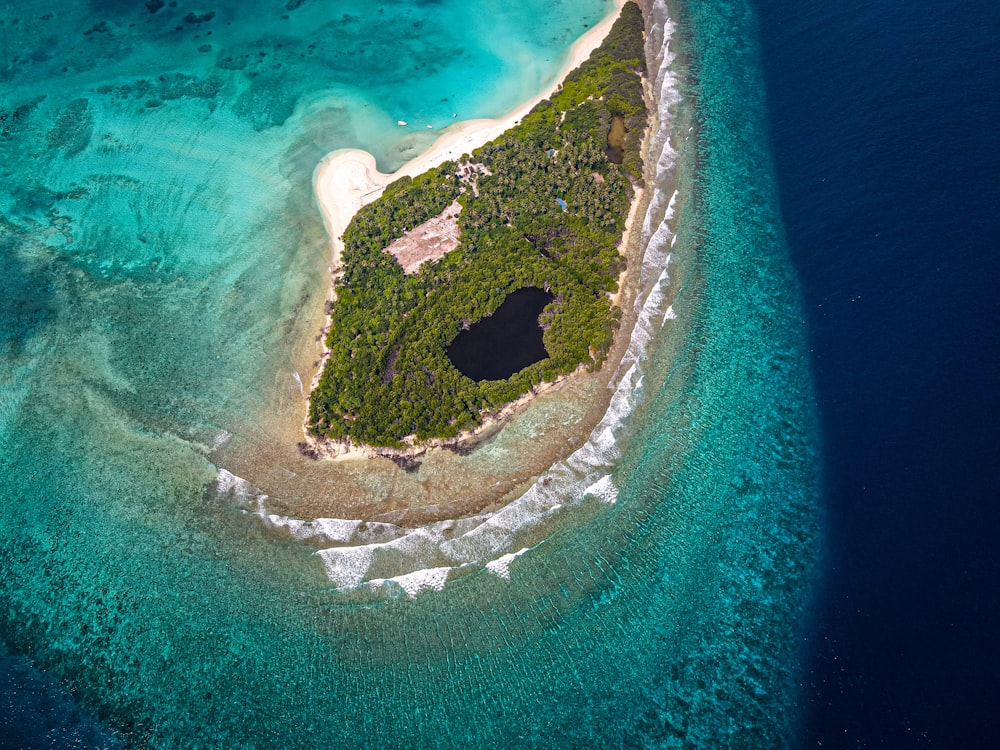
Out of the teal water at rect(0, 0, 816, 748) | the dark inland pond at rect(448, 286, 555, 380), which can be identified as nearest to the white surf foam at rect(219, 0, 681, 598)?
the teal water at rect(0, 0, 816, 748)

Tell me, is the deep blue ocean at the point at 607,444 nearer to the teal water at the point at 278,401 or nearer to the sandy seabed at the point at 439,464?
the teal water at the point at 278,401

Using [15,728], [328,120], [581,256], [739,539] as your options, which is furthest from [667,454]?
[328,120]

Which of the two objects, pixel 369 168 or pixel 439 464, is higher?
pixel 369 168

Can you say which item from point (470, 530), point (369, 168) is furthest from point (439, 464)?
point (369, 168)

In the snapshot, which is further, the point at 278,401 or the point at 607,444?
the point at 278,401

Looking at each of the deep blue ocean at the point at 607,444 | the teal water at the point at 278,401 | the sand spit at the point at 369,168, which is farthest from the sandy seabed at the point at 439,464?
the sand spit at the point at 369,168

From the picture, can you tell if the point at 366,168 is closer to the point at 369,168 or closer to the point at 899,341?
the point at 369,168

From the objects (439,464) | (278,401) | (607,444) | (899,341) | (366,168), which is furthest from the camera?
(366,168)

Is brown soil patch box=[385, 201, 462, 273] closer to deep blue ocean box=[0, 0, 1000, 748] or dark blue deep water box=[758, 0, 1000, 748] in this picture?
deep blue ocean box=[0, 0, 1000, 748]
